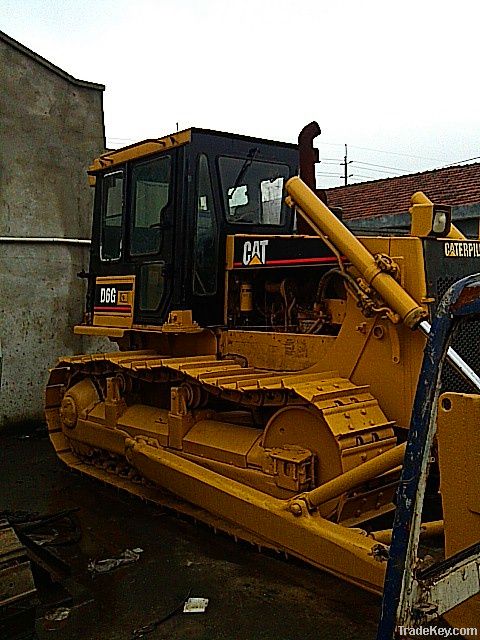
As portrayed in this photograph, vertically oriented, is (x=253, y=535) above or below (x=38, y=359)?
below

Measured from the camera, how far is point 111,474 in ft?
20.5

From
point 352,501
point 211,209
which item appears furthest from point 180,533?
point 211,209

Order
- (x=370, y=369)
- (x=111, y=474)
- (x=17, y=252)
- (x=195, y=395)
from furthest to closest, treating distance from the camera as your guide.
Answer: (x=17, y=252)
(x=111, y=474)
(x=195, y=395)
(x=370, y=369)

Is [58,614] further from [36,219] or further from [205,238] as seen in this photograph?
[36,219]

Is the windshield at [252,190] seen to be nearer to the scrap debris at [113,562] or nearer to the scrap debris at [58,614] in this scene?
the scrap debris at [113,562]

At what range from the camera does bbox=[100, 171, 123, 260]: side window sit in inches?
259

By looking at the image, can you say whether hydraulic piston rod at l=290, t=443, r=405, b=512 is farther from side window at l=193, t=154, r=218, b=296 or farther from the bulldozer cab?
side window at l=193, t=154, r=218, b=296

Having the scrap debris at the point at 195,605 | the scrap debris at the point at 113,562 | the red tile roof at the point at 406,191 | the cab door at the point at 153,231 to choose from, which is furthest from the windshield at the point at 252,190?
the red tile roof at the point at 406,191

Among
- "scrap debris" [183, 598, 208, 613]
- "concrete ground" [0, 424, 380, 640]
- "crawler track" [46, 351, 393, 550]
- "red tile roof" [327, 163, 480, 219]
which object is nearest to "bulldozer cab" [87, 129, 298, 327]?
"crawler track" [46, 351, 393, 550]

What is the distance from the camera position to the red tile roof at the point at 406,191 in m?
12.4

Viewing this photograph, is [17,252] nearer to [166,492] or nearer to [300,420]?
[166,492]

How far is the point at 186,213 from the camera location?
569cm

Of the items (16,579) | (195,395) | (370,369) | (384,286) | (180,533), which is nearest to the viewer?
(16,579)

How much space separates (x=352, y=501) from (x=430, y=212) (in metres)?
1.87
